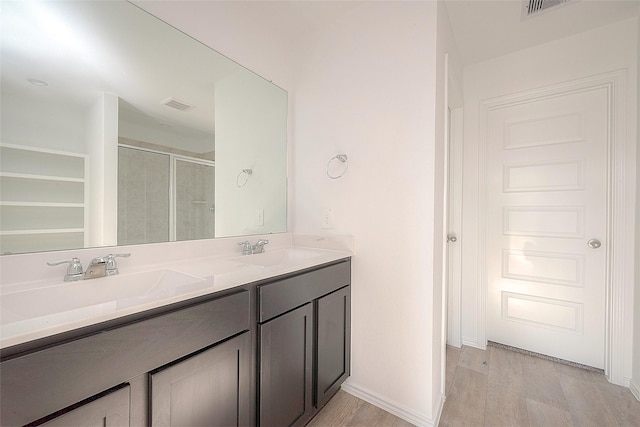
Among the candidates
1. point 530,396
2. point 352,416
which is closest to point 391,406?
point 352,416

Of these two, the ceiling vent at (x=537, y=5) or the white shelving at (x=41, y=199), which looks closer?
the white shelving at (x=41, y=199)

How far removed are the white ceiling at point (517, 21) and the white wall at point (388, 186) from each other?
52 centimetres

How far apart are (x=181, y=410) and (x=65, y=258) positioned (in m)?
0.69

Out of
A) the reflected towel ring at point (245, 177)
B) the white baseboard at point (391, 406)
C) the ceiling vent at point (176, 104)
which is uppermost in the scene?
the ceiling vent at point (176, 104)

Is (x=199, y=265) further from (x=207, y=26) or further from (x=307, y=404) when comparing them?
(x=207, y=26)

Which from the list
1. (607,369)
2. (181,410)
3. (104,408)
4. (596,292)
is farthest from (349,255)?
(607,369)

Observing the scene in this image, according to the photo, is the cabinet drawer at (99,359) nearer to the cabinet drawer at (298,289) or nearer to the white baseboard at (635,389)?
the cabinet drawer at (298,289)

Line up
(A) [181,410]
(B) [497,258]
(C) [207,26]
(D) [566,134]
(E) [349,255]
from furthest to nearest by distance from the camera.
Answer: (B) [497,258], (D) [566,134], (E) [349,255], (C) [207,26], (A) [181,410]

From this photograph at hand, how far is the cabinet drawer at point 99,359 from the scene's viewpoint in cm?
54

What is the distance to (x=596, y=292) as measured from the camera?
6.26 ft

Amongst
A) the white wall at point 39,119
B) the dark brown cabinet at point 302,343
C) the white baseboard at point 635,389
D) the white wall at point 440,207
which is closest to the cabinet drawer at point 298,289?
the dark brown cabinet at point 302,343

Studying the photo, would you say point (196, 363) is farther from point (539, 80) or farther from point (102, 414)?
point (539, 80)

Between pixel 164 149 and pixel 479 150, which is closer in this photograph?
pixel 164 149

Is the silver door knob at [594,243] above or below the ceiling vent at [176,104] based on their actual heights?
below
